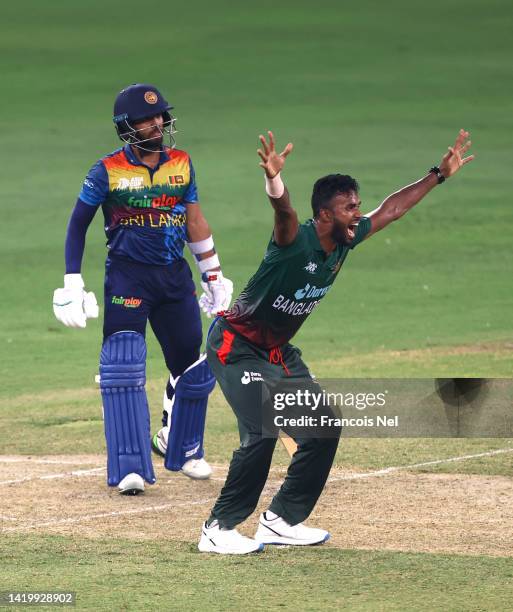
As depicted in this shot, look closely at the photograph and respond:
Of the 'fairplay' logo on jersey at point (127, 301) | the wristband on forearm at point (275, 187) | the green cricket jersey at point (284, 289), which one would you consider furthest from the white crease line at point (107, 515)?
the wristband on forearm at point (275, 187)

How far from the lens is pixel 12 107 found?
91.2ft

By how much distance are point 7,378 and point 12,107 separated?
14.3m

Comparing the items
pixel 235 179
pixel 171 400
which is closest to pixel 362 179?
pixel 235 179

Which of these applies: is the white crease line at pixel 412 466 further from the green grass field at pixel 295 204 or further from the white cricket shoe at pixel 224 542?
the white cricket shoe at pixel 224 542

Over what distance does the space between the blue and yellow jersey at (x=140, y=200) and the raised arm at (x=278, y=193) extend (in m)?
2.14

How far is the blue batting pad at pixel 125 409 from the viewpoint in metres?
9.83

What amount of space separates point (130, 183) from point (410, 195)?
6.04 ft

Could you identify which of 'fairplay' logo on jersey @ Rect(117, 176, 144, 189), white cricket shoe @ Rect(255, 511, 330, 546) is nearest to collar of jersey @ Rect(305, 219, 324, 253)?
white cricket shoe @ Rect(255, 511, 330, 546)

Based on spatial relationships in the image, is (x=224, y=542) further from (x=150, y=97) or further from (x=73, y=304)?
(x=150, y=97)

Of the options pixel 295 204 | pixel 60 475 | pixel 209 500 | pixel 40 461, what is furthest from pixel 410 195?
pixel 295 204

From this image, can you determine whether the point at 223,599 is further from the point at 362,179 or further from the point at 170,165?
the point at 362,179

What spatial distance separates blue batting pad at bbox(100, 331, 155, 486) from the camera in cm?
983

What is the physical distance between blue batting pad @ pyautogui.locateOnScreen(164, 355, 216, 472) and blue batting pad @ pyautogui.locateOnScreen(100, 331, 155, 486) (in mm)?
375

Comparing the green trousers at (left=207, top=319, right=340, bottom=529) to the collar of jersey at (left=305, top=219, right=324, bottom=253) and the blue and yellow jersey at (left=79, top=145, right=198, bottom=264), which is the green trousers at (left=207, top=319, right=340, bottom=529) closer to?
the collar of jersey at (left=305, top=219, right=324, bottom=253)
